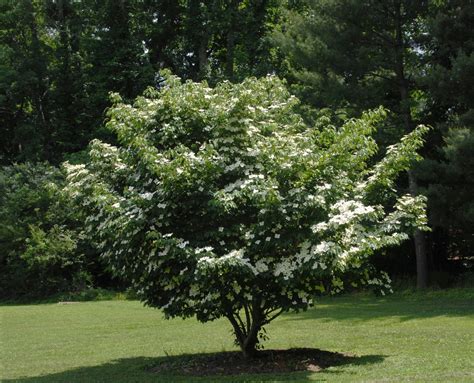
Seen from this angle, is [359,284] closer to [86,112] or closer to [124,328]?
[124,328]

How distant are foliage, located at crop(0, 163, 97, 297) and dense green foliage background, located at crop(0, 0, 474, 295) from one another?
0.07m

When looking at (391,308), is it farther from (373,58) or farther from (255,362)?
(255,362)

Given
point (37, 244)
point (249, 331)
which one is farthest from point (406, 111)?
point (37, 244)

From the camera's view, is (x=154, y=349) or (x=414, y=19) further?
(x=414, y=19)

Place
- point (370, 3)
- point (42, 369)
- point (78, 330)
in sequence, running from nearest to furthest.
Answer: point (42, 369), point (78, 330), point (370, 3)

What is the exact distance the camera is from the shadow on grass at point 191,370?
9.48 metres

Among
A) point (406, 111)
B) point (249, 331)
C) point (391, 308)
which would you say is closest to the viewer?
point (249, 331)

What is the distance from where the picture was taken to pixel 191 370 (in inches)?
408

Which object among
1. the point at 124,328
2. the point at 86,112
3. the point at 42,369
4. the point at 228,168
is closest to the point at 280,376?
the point at 228,168

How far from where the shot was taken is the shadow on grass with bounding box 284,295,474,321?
57.8 ft

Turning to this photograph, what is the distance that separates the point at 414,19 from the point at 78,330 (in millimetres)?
16764

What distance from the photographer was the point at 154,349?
13.5m

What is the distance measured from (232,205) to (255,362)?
10.5 feet

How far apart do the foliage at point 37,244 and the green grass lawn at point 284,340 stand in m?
6.29
